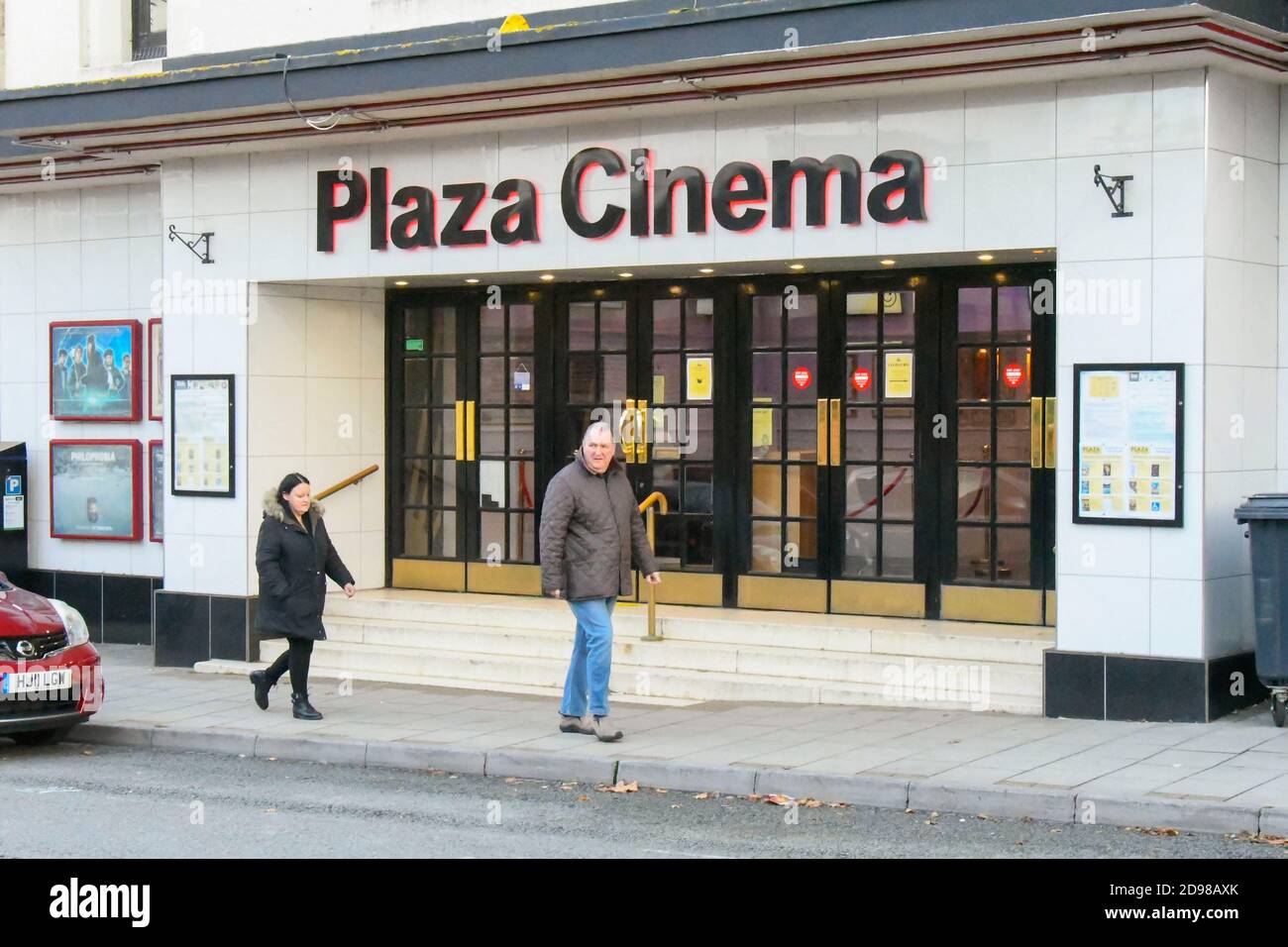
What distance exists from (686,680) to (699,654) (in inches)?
12.0

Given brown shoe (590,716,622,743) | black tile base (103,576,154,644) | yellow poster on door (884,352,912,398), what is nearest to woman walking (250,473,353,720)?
brown shoe (590,716,622,743)

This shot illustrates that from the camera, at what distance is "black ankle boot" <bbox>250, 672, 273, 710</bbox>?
39.2ft

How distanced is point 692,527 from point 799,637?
5.83ft

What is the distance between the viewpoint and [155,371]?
15922 millimetres

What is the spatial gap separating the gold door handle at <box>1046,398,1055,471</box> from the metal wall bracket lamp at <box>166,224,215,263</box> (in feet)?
23.6

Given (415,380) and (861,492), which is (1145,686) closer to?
(861,492)

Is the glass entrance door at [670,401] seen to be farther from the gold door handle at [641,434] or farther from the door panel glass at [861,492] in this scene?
the door panel glass at [861,492]

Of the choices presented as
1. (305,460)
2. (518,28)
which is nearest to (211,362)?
(305,460)

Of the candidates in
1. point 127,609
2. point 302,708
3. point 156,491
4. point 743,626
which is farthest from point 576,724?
point 127,609

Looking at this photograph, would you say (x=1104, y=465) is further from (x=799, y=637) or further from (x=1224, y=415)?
(x=799, y=637)

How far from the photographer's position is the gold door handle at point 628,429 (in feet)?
46.0

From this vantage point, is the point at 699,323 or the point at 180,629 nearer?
the point at 699,323

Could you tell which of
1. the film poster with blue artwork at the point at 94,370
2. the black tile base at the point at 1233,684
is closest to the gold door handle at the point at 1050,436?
the black tile base at the point at 1233,684

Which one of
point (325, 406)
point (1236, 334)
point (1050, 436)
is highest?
point (1236, 334)
